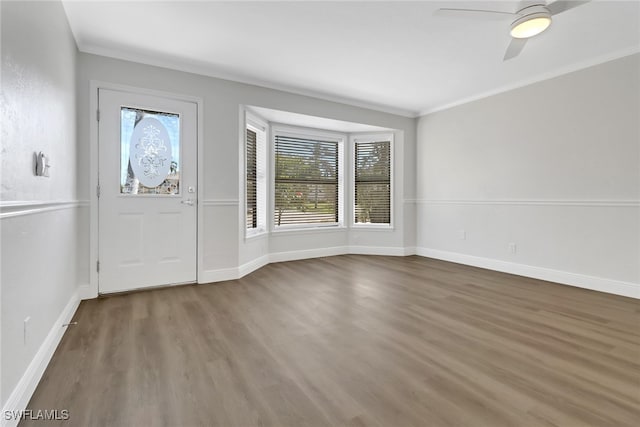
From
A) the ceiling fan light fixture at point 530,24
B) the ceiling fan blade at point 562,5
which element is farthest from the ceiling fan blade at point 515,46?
the ceiling fan blade at point 562,5

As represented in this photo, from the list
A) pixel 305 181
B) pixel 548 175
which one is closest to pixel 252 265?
pixel 305 181

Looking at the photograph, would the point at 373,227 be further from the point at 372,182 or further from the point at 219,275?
the point at 219,275

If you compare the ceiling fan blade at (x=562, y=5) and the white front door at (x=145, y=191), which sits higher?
the ceiling fan blade at (x=562, y=5)

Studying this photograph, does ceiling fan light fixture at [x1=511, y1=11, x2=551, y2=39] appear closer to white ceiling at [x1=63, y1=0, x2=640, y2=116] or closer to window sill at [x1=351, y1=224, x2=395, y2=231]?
white ceiling at [x1=63, y1=0, x2=640, y2=116]

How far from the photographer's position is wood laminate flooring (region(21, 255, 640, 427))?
4.51ft

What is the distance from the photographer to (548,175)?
368 cm

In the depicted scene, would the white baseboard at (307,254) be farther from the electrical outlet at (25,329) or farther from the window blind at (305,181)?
the electrical outlet at (25,329)

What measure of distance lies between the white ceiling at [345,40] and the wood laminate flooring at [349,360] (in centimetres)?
246

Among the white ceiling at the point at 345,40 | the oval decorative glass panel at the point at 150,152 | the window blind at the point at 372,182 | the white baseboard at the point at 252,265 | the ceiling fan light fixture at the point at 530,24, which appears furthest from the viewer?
the window blind at the point at 372,182

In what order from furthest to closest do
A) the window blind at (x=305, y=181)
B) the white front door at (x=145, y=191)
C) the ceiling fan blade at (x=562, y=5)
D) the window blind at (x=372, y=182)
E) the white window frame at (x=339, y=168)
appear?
the window blind at (x=372, y=182), the window blind at (x=305, y=181), the white window frame at (x=339, y=168), the white front door at (x=145, y=191), the ceiling fan blade at (x=562, y=5)

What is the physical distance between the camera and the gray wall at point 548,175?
10.2 feet

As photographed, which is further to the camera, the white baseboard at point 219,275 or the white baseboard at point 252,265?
the white baseboard at point 252,265

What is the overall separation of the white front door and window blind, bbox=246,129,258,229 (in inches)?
37.2
